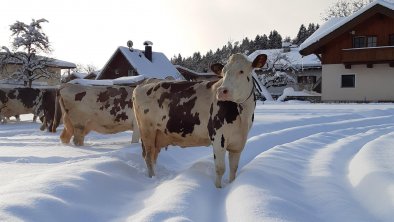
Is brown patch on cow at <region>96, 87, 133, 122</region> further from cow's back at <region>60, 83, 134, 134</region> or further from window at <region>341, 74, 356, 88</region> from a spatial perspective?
window at <region>341, 74, 356, 88</region>

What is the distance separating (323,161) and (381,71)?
29.0m

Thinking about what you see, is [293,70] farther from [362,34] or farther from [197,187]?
[197,187]

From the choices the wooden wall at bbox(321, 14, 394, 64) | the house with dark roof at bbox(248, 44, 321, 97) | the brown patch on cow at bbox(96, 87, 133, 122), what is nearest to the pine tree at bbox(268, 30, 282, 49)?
the house with dark roof at bbox(248, 44, 321, 97)

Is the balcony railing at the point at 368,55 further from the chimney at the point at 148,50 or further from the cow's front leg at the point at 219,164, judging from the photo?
the cow's front leg at the point at 219,164

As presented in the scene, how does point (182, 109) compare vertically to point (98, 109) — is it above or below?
above

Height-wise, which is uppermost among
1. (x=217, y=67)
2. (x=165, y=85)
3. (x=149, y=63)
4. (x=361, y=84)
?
(x=149, y=63)

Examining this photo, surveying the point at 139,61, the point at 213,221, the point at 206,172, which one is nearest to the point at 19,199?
the point at 213,221

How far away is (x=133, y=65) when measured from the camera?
40750 mm

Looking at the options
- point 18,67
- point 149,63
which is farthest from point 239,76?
point 18,67

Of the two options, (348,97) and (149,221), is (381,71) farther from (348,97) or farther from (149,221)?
(149,221)

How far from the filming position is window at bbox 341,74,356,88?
34.1 meters

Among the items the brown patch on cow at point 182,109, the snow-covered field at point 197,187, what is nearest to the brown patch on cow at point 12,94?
the snow-covered field at point 197,187

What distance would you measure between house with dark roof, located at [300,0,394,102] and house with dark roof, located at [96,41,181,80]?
15.1 metres

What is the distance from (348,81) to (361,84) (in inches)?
45.7
